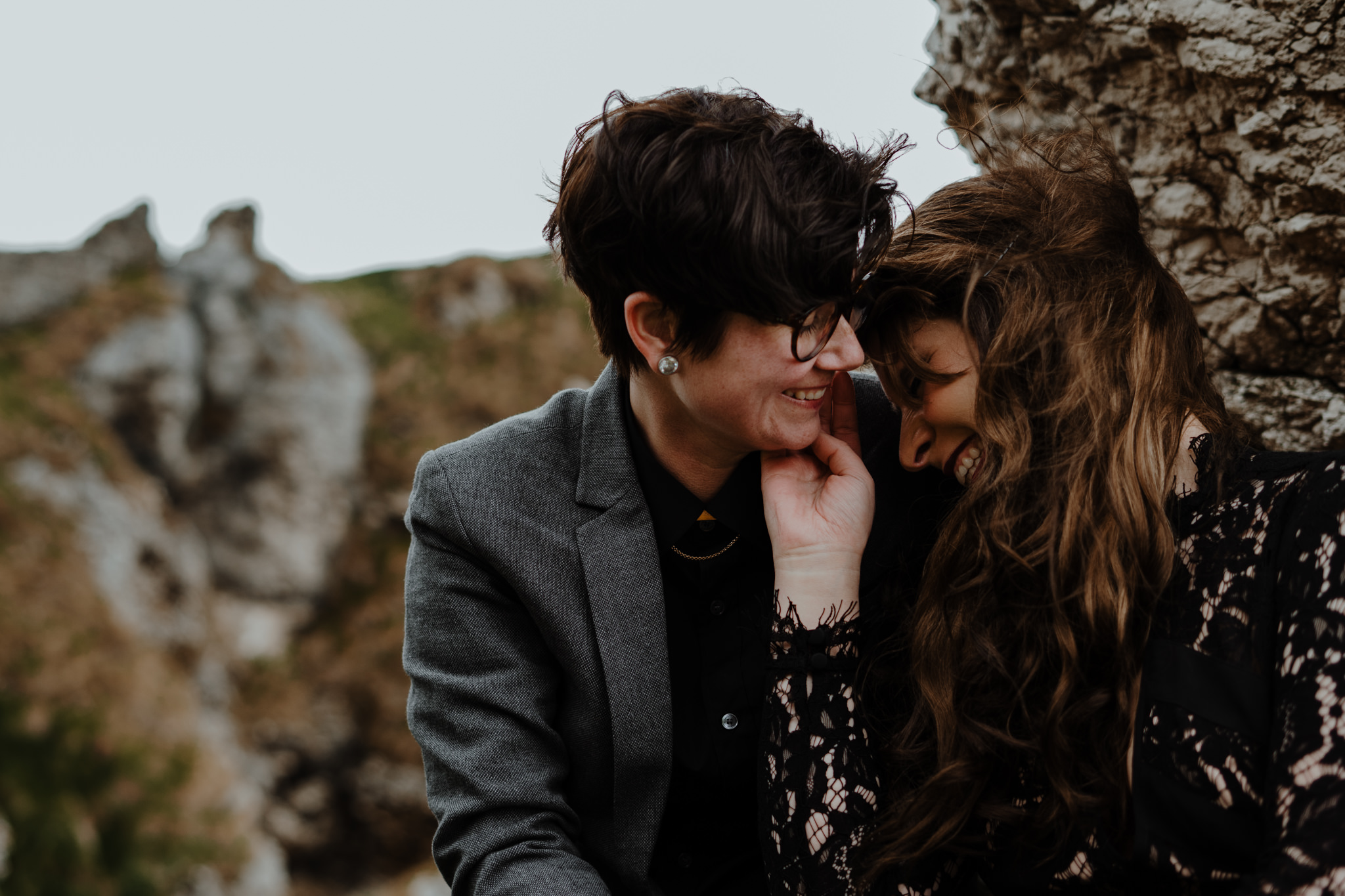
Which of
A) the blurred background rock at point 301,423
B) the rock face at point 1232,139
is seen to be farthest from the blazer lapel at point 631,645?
the blurred background rock at point 301,423

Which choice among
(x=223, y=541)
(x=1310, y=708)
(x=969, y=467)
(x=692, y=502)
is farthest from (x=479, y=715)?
(x=223, y=541)

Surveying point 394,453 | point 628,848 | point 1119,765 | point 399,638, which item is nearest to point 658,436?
point 628,848

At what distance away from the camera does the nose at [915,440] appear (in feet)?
7.47

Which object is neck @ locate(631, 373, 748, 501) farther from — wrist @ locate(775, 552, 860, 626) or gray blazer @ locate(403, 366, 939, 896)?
wrist @ locate(775, 552, 860, 626)

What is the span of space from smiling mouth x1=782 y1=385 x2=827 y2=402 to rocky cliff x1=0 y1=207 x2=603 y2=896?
7118 millimetres

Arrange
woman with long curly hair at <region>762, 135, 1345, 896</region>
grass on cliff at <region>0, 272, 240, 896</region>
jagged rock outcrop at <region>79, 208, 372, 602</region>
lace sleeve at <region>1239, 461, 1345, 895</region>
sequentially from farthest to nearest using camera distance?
jagged rock outcrop at <region>79, 208, 372, 602</region> < grass on cliff at <region>0, 272, 240, 896</region> < woman with long curly hair at <region>762, 135, 1345, 896</region> < lace sleeve at <region>1239, 461, 1345, 895</region>

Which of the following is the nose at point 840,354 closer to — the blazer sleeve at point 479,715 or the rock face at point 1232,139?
the rock face at point 1232,139

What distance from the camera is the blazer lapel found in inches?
92.7

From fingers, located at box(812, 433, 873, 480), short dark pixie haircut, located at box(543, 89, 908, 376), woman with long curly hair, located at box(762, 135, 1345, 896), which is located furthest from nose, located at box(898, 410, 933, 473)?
short dark pixie haircut, located at box(543, 89, 908, 376)

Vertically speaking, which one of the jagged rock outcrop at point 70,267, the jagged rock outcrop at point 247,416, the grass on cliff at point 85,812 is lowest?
the grass on cliff at point 85,812

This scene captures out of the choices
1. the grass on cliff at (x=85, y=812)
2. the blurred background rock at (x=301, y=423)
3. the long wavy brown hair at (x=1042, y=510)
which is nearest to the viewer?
the long wavy brown hair at (x=1042, y=510)

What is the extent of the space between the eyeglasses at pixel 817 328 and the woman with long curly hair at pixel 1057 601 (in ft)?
0.37

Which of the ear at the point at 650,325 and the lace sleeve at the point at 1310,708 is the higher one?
the ear at the point at 650,325

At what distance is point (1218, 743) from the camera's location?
173cm
